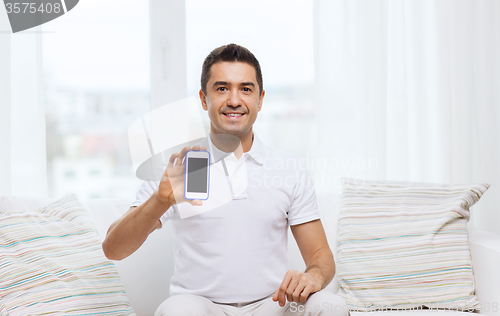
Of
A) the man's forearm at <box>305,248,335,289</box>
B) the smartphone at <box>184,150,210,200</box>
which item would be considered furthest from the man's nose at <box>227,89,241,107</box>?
the man's forearm at <box>305,248,335,289</box>

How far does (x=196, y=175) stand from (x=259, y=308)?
448mm

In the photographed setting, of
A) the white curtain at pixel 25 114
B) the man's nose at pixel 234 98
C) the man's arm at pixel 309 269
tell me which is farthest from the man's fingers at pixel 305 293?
the white curtain at pixel 25 114

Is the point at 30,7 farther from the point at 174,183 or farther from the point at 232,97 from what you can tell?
the point at 174,183

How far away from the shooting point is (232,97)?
138cm

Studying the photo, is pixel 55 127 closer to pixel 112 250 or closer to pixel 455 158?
pixel 112 250

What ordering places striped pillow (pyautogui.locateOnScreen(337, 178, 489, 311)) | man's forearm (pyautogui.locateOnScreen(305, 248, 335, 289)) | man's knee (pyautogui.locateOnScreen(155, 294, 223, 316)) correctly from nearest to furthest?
man's knee (pyautogui.locateOnScreen(155, 294, 223, 316)) < man's forearm (pyautogui.locateOnScreen(305, 248, 335, 289)) < striped pillow (pyautogui.locateOnScreen(337, 178, 489, 311))

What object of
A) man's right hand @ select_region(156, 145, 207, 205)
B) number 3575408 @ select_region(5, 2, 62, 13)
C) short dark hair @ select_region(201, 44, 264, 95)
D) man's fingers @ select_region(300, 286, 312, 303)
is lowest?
man's fingers @ select_region(300, 286, 312, 303)

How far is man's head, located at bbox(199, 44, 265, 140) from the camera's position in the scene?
1.38 m

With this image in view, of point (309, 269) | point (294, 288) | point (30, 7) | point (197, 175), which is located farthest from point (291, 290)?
point (30, 7)

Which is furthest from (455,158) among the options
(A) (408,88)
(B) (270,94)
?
(B) (270,94)

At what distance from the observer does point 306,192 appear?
1.44 m

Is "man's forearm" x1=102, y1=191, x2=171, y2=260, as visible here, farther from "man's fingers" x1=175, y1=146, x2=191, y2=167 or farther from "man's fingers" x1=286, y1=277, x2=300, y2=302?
"man's fingers" x1=286, y1=277, x2=300, y2=302

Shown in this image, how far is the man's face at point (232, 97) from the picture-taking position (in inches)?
54.4

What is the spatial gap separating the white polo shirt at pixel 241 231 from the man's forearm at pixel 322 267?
114mm
